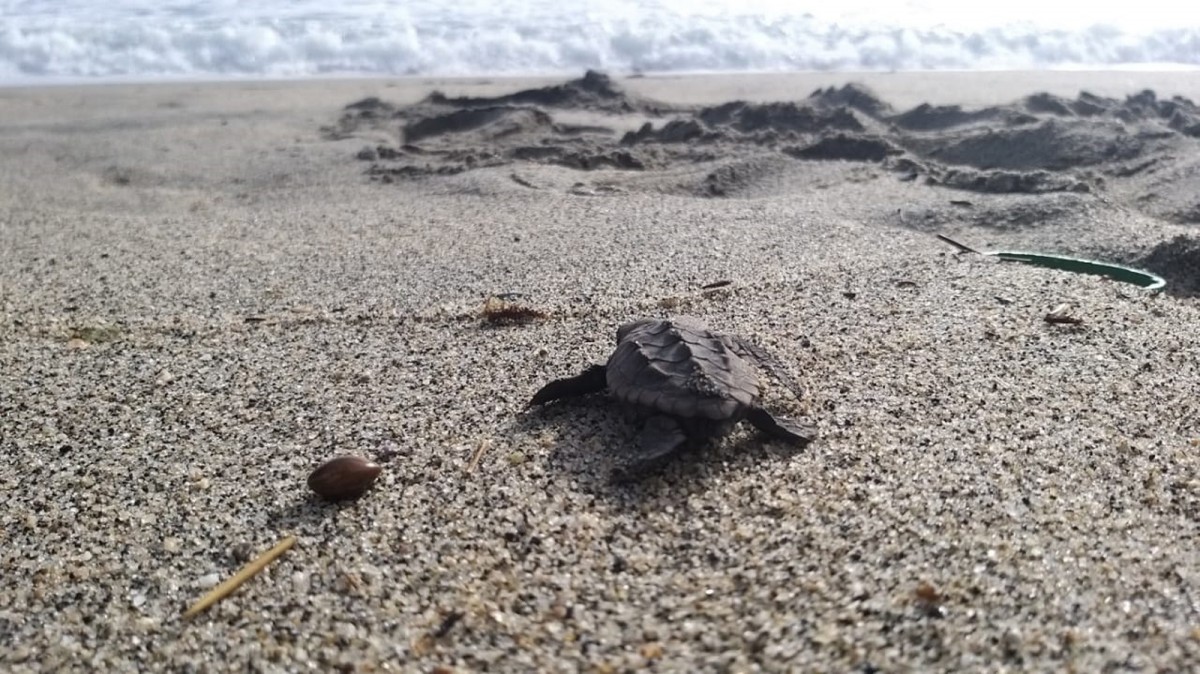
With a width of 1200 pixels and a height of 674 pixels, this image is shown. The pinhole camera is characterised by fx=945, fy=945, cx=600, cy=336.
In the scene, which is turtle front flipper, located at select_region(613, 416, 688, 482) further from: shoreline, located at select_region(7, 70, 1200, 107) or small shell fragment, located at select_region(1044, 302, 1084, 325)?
shoreline, located at select_region(7, 70, 1200, 107)

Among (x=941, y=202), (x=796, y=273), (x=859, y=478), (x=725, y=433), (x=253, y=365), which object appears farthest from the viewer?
(x=941, y=202)

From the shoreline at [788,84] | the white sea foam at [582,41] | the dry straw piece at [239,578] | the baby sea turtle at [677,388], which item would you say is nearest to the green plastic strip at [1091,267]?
the baby sea turtle at [677,388]

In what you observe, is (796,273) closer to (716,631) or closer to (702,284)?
(702,284)

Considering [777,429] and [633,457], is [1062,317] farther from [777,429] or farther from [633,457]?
[633,457]

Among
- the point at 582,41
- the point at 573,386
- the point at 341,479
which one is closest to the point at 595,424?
the point at 573,386

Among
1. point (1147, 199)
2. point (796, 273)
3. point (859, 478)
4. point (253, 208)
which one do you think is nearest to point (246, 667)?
point (859, 478)

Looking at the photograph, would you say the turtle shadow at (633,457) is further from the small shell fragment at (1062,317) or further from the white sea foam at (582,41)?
the white sea foam at (582,41)
